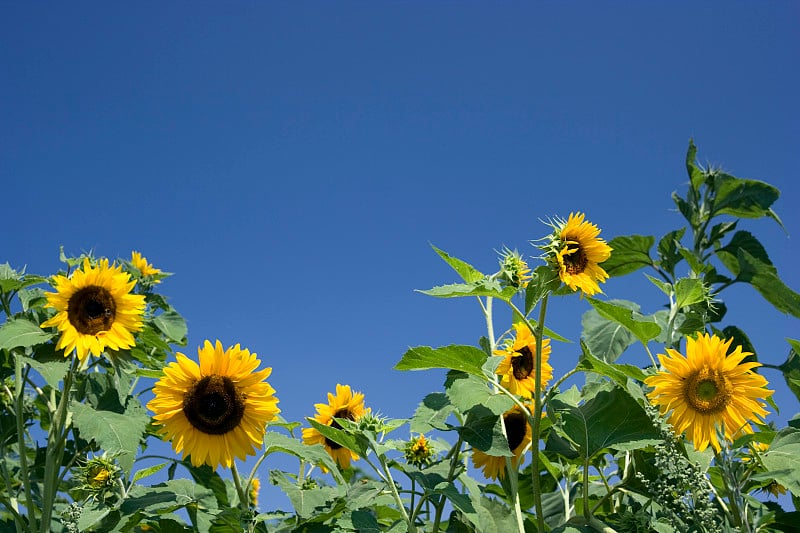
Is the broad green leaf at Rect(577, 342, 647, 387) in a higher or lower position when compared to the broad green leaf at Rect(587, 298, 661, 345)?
lower

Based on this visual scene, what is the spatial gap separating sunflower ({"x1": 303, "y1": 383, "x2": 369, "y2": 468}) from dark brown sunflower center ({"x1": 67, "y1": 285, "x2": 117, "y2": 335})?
1096mm

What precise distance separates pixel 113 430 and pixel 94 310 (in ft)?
2.22

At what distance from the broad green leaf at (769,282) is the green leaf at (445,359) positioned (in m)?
2.47

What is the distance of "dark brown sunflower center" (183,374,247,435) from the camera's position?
2832 millimetres

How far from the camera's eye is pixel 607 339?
11.4 feet

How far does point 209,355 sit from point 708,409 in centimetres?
178

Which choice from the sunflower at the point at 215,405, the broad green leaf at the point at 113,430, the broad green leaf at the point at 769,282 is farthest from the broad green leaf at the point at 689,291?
the broad green leaf at the point at 113,430

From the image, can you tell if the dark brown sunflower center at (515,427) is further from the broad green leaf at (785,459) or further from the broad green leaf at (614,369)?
the broad green leaf at (785,459)

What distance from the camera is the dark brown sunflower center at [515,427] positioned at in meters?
2.90

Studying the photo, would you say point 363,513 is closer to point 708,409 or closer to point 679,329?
point 708,409

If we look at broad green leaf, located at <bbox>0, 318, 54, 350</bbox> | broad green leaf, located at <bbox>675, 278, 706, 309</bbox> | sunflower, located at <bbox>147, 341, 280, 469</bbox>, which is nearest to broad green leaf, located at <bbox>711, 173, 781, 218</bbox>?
broad green leaf, located at <bbox>675, 278, 706, 309</bbox>

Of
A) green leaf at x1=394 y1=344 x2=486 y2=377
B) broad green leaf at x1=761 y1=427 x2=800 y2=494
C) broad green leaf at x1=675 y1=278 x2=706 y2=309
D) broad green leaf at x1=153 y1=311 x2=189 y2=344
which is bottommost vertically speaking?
broad green leaf at x1=761 y1=427 x2=800 y2=494

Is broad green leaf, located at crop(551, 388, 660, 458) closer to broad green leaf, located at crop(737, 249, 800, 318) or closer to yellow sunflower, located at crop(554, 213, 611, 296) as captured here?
yellow sunflower, located at crop(554, 213, 611, 296)

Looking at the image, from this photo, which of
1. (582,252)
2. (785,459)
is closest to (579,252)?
(582,252)
